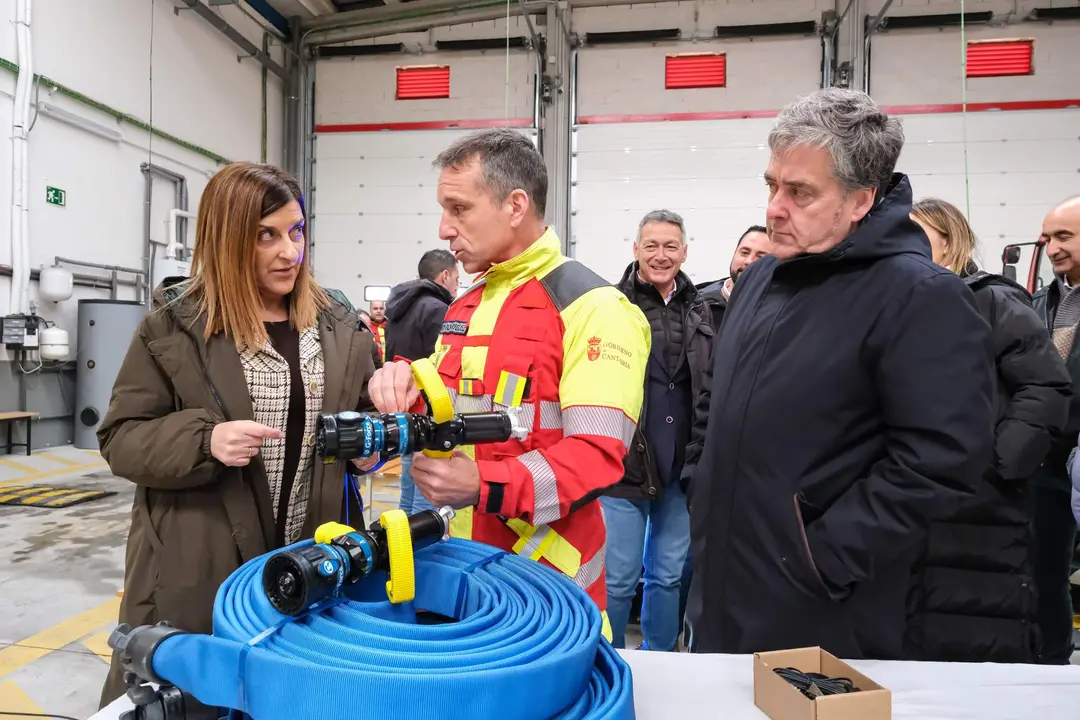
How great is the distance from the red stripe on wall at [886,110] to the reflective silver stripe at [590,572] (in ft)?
30.9

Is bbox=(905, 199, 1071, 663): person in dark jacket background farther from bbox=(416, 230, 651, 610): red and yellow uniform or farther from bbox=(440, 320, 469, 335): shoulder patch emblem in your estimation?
bbox=(440, 320, 469, 335): shoulder patch emblem

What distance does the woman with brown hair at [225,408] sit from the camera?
152 centimetres

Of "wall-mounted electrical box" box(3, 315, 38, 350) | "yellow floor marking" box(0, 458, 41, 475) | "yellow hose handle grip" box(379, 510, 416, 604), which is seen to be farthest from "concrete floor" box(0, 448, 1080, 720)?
"yellow hose handle grip" box(379, 510, 416, 604)

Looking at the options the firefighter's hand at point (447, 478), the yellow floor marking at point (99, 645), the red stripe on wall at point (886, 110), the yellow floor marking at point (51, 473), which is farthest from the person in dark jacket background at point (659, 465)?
the red stripe on wall at point (886, 110)

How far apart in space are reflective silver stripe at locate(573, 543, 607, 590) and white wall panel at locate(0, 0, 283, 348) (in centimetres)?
781

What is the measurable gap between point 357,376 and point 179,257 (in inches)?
338

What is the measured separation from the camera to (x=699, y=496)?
1.59 m

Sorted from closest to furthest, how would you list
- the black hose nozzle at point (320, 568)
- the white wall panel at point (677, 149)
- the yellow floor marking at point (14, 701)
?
the black hose nozzle at point (320, 568) → the yellow floor marking at point (14, 701) → the white wall panel at point (677, 149)

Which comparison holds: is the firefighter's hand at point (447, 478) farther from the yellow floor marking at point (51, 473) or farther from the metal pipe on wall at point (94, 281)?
the metal pipe on wall at point (94, 281)

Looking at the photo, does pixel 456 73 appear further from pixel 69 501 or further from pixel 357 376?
pixel 357 376

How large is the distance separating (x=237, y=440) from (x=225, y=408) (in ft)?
0.66

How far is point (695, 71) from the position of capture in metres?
9.98

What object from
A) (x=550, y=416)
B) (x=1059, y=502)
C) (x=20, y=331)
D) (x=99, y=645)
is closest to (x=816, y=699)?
(x=550, y=416)

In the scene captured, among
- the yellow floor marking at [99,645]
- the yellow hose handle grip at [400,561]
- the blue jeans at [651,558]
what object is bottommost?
the yellow floor marking at [99,645]
